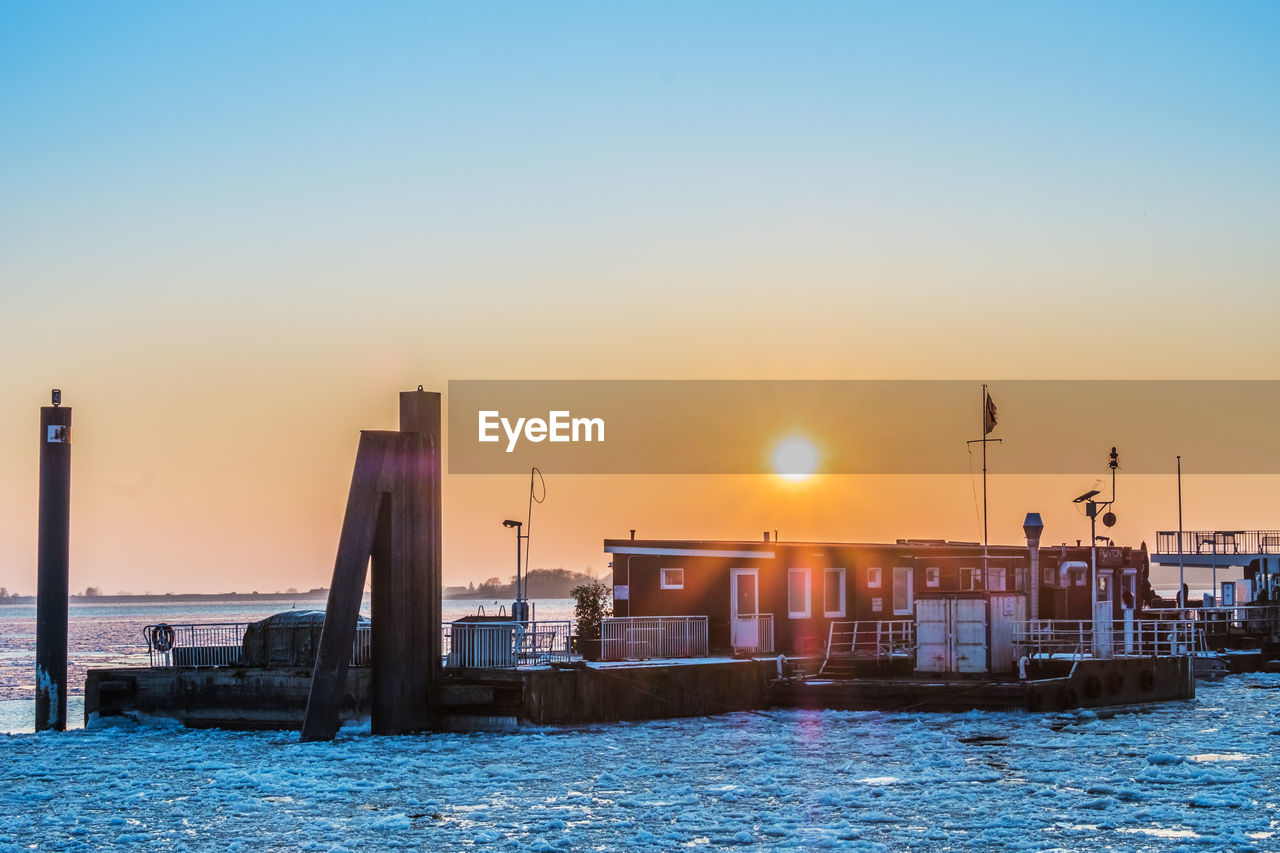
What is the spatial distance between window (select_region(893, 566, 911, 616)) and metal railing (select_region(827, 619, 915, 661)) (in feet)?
3.12

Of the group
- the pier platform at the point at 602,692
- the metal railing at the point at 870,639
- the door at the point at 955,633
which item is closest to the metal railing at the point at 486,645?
the pier platform at the point at 602,692

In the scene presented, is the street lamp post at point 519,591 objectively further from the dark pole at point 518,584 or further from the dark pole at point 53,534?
the dark pole at point 53,534

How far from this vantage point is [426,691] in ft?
108

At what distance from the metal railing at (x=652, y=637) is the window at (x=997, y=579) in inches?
628

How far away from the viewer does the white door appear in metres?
43.3

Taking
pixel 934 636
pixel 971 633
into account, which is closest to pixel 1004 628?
pixel 971 633

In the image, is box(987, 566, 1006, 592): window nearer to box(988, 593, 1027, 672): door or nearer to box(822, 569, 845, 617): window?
box(822, 569, 845, 617): window

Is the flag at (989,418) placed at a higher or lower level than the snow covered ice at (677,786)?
higher

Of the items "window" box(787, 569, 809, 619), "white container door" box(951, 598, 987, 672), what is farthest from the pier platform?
"window" box(787, 569, 809, 619)

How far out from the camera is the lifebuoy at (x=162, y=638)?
1555 inches

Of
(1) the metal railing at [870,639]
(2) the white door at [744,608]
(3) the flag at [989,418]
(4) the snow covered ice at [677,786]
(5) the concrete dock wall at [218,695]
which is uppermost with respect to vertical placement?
(3) the flag at [989,418]

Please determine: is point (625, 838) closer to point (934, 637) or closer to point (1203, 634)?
point (934, 637)

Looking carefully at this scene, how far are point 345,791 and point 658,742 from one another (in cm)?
833

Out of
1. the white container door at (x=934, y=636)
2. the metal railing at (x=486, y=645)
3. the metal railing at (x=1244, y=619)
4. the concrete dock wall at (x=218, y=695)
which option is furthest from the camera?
the metal railing at (x=1244, y=619)
